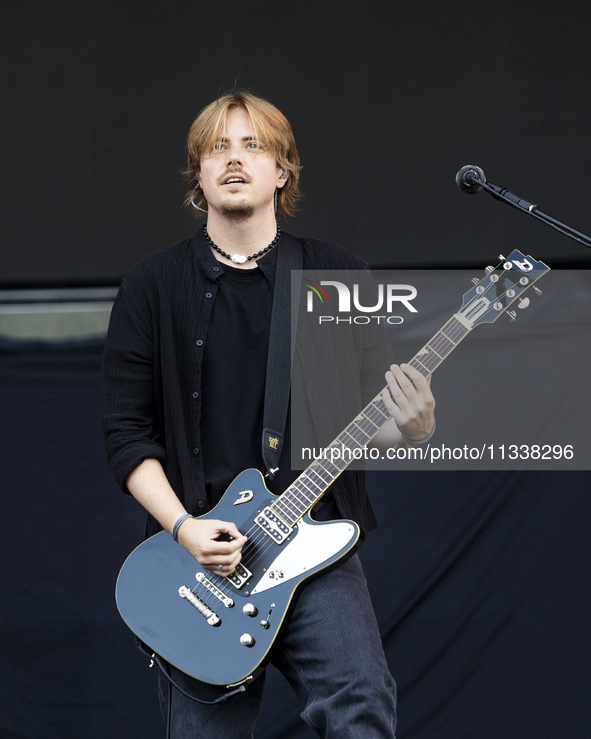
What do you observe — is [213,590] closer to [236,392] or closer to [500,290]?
[236,392]

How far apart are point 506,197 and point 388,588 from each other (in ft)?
5.95

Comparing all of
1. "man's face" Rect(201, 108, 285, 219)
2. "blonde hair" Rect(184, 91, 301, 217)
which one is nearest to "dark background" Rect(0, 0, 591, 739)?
"blonde hair" Rect(184, 91, 301, 217)

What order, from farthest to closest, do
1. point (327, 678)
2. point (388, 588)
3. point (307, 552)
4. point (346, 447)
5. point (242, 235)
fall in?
point (388, 588) → point (242, 235) → point (346, 447) → point (307, 552) → point (327, 678)

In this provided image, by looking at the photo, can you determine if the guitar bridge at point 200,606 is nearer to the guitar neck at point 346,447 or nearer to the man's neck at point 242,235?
the guitar neck at point 346,447

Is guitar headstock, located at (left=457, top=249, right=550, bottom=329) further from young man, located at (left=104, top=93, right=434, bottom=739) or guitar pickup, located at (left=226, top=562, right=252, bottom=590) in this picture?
guitar pickup, located at (left=226, top=562, right=252, bottom=590)

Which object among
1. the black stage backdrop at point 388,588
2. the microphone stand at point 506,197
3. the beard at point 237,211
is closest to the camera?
the microphone stand at point 506,197

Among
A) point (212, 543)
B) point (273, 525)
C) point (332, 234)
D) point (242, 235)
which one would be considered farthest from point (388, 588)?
point (242, 235)

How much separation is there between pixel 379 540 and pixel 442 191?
1249mm

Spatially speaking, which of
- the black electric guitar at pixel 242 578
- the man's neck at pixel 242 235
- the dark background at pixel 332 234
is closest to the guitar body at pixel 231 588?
the black electric guitar at pixel 242 578

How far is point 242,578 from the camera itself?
2057 mm

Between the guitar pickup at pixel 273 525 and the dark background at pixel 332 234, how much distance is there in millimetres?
1300

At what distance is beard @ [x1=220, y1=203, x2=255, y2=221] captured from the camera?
2.20 m

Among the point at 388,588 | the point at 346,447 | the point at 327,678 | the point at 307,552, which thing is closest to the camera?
the point at 327,678

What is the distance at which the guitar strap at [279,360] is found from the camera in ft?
6.97
